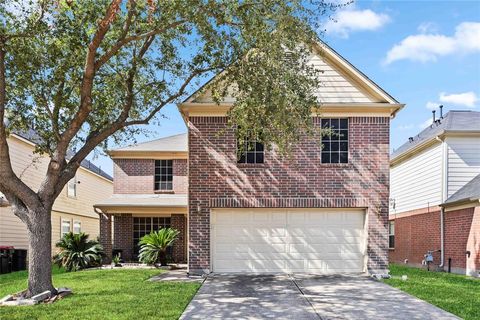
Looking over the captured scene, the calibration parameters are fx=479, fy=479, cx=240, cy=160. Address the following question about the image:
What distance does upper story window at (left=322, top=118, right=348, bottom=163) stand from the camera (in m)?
14.5

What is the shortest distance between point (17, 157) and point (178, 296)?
1263 cm

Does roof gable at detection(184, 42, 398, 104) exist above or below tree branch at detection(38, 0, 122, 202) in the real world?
above

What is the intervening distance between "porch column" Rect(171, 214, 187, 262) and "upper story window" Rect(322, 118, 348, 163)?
828 cm

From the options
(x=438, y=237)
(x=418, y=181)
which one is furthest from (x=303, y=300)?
(x=418, y=181)

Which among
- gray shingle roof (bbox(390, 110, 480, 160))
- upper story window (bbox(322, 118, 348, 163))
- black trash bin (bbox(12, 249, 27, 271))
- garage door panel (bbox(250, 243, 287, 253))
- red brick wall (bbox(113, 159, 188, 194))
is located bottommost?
black trash bin (bbox(12, 249, 27, 271))

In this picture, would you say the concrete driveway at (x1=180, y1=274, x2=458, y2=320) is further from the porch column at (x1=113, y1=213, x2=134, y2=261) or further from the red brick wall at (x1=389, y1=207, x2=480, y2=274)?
the porch column at (x1=113, y1=213, x2=134, y2=261)

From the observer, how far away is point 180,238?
20516mm

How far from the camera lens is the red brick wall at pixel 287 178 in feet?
46.9

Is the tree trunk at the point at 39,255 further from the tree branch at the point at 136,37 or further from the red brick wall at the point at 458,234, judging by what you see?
the red brick wall at the point at 458,234

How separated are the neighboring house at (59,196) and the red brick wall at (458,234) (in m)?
14.0

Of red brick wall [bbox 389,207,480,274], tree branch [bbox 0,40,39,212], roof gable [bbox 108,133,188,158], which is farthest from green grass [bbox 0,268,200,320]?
red brick wall [bbox 389,207,480,274]

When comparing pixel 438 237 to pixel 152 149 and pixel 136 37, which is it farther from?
pixel 136 37

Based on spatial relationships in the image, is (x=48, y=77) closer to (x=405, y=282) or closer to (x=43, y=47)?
(x=43, y=47)

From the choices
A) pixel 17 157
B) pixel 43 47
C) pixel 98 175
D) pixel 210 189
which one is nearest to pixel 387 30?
pixel 210 189
